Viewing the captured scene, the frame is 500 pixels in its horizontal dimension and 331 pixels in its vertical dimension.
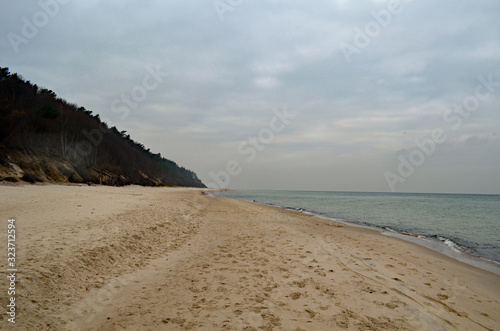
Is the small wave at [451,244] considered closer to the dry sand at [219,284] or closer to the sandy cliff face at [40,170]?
the dry sand at [219,284]

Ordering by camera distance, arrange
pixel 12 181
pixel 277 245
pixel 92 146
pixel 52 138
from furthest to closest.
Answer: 1. pixel 92 146
2. pixel 52 138
3. pixel 12 181
4. pixel 277 245

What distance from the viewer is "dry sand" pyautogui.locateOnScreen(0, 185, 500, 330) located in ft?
14.3

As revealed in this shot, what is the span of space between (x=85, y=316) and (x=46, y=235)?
410 centimetres

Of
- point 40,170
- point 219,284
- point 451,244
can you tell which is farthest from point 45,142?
point 451,244

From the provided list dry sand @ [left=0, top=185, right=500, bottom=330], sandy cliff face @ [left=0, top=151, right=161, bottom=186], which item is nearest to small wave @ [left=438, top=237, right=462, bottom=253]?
dry sand @ [left=0, top=185, right=500, bottom=330]

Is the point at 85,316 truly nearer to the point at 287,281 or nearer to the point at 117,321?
the point at 117,321

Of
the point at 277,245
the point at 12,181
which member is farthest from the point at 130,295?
the point at 12,181

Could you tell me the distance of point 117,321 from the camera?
4.34 metres

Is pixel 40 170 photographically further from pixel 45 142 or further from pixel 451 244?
pixel 451 244

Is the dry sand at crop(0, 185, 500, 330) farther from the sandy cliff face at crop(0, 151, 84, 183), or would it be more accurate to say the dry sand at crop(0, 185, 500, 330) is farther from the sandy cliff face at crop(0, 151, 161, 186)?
the sandy cliff face at crop(0, 151, 161, 186)

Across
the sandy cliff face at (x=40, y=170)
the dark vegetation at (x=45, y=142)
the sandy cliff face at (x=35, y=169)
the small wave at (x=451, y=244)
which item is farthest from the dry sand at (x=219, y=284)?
the dark vegetation at (x=45, y=142)

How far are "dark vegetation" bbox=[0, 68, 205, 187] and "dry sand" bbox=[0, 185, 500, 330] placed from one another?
21.9m

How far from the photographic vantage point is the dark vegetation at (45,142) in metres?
27.1

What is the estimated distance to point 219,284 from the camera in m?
6.01
